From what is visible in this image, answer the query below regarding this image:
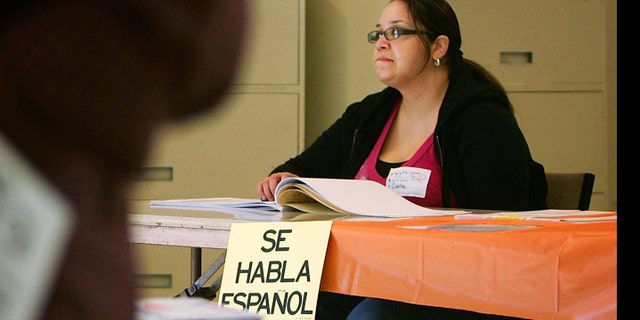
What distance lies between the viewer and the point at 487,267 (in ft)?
3.25

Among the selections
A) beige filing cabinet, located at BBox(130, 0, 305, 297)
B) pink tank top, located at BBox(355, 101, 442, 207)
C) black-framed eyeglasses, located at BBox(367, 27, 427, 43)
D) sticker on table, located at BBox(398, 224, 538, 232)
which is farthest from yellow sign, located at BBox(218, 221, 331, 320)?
beige filing cabinet, located at BBox(130, 0, 305, 297)

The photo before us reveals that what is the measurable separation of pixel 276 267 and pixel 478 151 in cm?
85

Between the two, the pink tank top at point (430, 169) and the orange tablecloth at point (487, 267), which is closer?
the orange tablecloth at point (487, 267)

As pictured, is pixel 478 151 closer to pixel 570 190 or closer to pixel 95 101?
pixel 570 190

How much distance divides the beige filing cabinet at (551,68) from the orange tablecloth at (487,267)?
2.41 metres

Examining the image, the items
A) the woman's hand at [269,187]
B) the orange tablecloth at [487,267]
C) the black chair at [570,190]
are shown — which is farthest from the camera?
the black chair at [570,190]

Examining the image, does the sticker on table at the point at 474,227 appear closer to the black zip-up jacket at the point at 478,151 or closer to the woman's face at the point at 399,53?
the black zip-up jacket at the point at 478,151

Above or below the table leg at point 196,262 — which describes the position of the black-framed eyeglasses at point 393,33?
above

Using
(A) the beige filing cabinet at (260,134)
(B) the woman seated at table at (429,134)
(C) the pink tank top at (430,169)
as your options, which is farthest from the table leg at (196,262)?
(A) the beige filing cabinet at (260,134)

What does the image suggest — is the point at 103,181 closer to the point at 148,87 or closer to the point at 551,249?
the point at 148,87

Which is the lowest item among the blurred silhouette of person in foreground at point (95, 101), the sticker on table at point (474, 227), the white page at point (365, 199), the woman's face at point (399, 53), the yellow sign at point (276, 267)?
the yellow sign at point (276, 267)

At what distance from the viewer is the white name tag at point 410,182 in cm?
183

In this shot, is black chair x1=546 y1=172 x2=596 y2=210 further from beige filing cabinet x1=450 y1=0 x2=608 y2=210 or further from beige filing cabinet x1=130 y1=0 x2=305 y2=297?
beige filing cabinet x1=130 y1=0 x2=305 y2=297

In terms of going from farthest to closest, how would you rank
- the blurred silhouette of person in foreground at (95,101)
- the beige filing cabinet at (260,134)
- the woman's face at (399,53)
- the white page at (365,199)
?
1. the beige filing cabinet at (260,134)
2. the woman's face at (399,53)
3. the white page at (365,199)
4. the blurred silhouette of person in foreground at (95,101)
